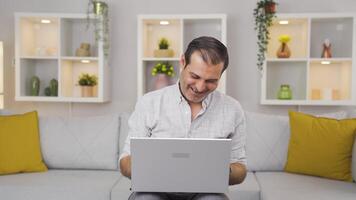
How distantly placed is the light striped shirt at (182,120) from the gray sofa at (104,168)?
0.61m

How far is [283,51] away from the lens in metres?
3.28

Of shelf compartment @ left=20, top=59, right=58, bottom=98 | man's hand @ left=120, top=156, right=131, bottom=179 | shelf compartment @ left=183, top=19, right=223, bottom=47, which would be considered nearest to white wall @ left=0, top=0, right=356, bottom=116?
shelf compartment @ left=183, top=19, right=223, bottom=47

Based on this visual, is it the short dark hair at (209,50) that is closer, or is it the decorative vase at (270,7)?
the short dark hair at (209,50)

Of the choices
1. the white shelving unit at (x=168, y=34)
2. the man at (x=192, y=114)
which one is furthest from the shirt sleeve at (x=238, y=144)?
the white shelving unit at (x=168, y=34)

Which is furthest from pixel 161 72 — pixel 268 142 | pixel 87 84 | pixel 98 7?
pixel 268 142

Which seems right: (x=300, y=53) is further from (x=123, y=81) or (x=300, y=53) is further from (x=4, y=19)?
(x=4, y=19)

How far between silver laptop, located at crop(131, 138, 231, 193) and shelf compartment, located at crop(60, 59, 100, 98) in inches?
78.5

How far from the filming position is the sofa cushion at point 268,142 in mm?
2770

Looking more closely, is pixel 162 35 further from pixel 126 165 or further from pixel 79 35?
pixel 126 165

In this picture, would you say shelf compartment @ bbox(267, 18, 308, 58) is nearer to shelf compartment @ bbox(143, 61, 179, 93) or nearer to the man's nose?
shelf compartment @ bbox(143, 61, 179, 93)

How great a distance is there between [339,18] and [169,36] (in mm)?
1366

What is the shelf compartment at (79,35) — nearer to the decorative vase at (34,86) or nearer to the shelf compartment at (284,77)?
the decorative vase at (34,86)

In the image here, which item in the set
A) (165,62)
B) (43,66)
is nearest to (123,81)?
(165,62)

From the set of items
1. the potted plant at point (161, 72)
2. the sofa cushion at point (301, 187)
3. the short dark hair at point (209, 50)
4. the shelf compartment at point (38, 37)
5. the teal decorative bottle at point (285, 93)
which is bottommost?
the sofa cushion at point (301, 187)
